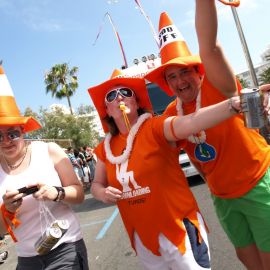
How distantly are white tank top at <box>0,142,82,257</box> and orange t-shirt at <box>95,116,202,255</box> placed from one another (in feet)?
1.34

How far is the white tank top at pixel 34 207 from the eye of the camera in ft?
7.50

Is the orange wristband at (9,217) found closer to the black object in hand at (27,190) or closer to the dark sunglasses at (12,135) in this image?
the black object in hand at (27,190)

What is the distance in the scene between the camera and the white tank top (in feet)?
7.50

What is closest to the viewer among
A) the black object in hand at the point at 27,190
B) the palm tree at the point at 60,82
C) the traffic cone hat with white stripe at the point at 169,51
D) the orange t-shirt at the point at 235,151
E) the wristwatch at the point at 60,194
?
the black object in hand at the point at 27,190

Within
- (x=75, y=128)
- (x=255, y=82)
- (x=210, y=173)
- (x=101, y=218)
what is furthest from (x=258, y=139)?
(x=75, y=128)

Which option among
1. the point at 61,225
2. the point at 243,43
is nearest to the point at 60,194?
the point at 61,225

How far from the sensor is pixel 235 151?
235 cm

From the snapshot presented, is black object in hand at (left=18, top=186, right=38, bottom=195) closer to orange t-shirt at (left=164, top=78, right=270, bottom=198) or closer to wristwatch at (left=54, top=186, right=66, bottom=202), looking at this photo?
wristwatch at (left=54, top=186, right=66, bottom=202)

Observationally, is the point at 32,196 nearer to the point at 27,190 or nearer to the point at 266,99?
the point at 27,190

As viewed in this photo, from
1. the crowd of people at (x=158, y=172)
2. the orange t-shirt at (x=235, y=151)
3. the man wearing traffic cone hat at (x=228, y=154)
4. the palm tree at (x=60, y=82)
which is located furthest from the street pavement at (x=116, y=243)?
the palm tree at (x=60, y=82)

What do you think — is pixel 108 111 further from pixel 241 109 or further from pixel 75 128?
pixel 75 128

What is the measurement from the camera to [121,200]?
224cm

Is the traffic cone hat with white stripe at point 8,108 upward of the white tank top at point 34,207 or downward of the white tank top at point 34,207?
upward

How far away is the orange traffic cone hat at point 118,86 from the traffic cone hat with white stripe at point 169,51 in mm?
177
